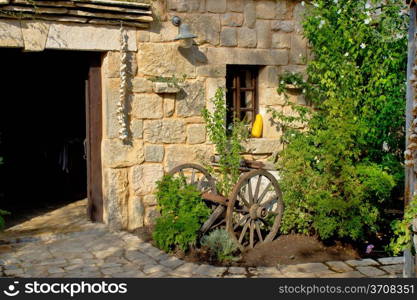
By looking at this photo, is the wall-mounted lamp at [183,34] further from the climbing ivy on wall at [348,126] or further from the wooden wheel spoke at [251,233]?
the wooden wheel spoke at [251,233]

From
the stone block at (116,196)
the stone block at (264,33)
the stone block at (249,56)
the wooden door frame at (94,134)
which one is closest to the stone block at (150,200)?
the stone block at (116,196)

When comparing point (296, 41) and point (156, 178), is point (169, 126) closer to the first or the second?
point (156, 178)

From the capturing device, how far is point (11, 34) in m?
5.88

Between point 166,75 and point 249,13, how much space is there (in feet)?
4.36

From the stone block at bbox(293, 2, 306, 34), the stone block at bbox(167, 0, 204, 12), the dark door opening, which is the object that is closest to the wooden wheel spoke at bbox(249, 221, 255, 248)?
the stone block at bbox(167, 0, 204, 12)

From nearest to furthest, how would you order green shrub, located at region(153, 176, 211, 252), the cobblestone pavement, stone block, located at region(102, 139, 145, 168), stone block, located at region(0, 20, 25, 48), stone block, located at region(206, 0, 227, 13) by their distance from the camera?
the cobblestone pavement
green shrub, located at region(153, 176, 211, 252)
stone block, located at region(0, 20, 25, 48)
stone block, located at region(102, 139, 145, 168)
stone block, located at region(206, 0, 227, 13)

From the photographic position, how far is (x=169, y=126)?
6684 millimetres

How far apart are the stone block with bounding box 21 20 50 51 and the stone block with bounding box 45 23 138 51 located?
53 mm

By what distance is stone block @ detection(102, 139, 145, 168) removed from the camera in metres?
6.46

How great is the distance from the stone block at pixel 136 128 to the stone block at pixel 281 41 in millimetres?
1986

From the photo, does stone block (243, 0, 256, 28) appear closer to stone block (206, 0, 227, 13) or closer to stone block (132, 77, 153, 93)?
stone block (206, 0, 227, 13)

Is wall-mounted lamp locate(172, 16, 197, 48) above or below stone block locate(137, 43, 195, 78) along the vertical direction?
above

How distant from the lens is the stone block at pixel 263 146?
7035 millimetres

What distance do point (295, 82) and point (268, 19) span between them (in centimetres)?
86
